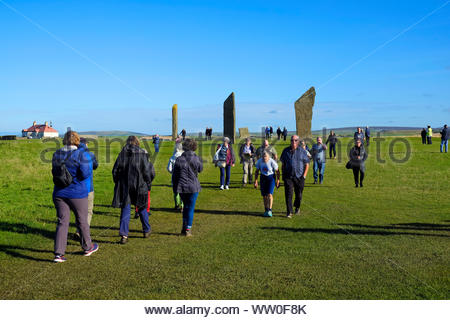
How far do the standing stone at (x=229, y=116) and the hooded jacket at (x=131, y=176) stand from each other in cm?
2939

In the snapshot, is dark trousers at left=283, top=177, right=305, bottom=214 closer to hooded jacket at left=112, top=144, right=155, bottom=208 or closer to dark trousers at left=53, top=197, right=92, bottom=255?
hooded jacket at left=112, top=144, right=155, bottom=208

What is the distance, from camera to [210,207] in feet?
37.4

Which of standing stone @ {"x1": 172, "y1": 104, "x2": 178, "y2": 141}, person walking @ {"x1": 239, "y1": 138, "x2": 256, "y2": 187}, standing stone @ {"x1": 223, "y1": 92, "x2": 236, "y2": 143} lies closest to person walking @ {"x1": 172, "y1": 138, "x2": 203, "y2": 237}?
person walking @ {"x1": 239, "y1": 138, "x2": 256, "y2": 187}

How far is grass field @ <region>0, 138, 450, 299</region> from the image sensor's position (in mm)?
5254

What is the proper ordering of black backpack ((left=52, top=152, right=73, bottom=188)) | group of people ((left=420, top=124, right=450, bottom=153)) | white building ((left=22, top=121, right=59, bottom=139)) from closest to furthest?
1. black backpack ((left=52, top=152, right=73, bottom=188))
2. group of people ((left=420, top=124, right=450, bottom=153))
3. white building ((left=22, top=121, right=59, bottom=139))

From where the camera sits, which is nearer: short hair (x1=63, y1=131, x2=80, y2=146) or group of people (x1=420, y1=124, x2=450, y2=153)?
short hair (x1=63, y1=131, x2=80, y2=146)

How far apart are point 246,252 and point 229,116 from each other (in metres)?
31.2

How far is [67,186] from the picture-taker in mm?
6441

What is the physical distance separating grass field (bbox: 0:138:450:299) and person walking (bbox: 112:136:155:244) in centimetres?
63

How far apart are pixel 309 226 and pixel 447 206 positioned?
15.4ft

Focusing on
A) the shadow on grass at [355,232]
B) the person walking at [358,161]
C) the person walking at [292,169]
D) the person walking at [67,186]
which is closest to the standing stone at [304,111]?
the person walking at [358,161]

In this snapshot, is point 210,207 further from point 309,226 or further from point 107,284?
point 107,284

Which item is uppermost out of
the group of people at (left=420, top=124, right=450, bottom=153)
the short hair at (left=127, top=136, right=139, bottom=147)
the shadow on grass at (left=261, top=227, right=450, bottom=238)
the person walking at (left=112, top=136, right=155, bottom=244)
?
the group of people at (left=420, top=124, right=450, bottom=153)
